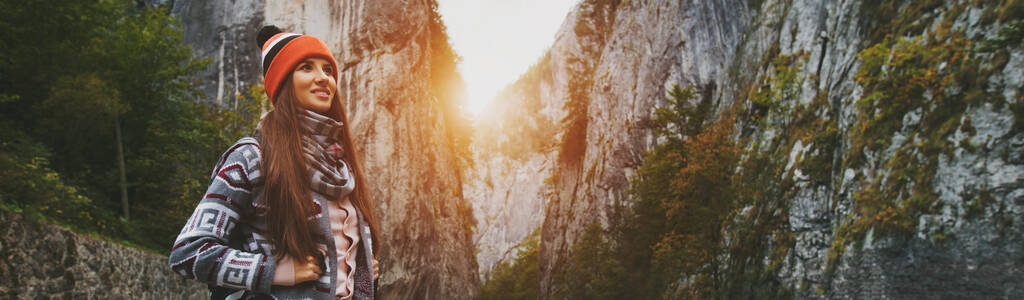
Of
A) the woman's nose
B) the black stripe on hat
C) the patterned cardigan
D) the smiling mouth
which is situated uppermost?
the black stripe on hat

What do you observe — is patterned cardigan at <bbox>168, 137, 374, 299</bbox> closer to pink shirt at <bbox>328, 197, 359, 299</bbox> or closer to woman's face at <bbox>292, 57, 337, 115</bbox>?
pink shirt at <bbox>328, 197, 359, 299</bbox>

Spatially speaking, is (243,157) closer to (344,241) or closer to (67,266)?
(344,241)

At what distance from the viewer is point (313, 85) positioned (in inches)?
84.0

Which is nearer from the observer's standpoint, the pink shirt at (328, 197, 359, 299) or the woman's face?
the pink shirt at (328, 197, 359, 299)

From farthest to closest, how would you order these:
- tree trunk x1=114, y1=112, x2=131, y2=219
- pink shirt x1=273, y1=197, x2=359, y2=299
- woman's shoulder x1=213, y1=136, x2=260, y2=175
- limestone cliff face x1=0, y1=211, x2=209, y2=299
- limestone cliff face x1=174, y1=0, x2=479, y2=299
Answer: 1. limestone cliff face x1=174, y1=0, x2=479, y2=299
2. tree trunk x1=114, y1=112, x2=131, y2=219
3. limestone cliff face x1=0, y1=211, x2=209, y2=299
4. pink shirt x1=273, y1=197, x2=359, y2=299
5. woman's shoulder x1=213, y1=136, x2=260, y2=175

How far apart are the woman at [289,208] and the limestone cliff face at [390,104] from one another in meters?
15.9

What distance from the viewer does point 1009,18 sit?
24.5 ft

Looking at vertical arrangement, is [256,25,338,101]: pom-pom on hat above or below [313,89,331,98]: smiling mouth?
above

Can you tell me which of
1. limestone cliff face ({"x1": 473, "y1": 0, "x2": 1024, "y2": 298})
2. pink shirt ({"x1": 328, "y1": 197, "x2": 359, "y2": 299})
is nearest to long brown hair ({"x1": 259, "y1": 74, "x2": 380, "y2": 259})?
pink shirt ({"x1": 328, "y1": 197, "x2": 359, "y2": 299})

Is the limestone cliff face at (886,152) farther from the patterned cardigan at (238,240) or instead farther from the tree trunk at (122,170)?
the tree trunk at (122,170)

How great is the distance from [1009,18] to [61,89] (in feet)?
55.7

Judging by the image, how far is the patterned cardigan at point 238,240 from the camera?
5.51 feet

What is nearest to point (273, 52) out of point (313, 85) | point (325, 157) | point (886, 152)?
point (313, 85)

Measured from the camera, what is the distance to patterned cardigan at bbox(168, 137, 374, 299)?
168cm
